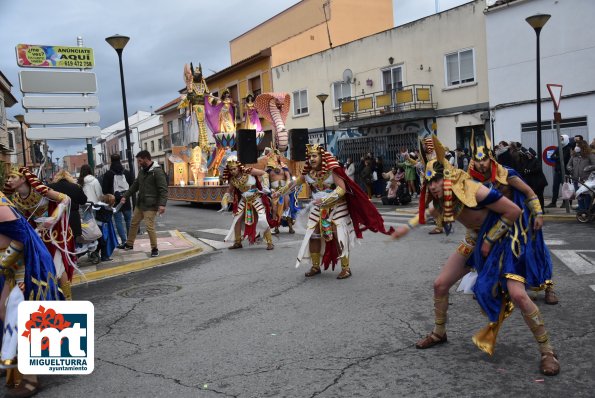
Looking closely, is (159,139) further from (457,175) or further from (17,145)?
(457,175)

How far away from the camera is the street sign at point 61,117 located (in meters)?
12.0

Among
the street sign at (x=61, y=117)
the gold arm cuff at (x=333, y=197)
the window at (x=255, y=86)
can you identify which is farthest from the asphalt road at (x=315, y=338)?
the window at (x=255, y=86)

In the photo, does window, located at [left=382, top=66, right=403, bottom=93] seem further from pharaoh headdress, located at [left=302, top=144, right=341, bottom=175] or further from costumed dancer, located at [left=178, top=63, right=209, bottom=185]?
pharaoh headdress, located at [left=302, top=144, right=341, bottom=175]

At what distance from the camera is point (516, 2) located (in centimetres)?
1791

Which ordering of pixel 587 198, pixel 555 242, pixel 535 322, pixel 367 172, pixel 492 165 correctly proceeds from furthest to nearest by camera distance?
pixel 367 172 < pixel 587 198 < pixel 555 242 < pixel 492 165 < pixel 535 322

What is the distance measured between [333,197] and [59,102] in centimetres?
775

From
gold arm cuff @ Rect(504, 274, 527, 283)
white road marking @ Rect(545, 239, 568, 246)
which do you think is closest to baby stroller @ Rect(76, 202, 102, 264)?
gold arm cuff @ Rect(504, 274, 527, 283)

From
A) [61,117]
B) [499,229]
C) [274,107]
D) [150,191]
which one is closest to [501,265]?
[499,229]

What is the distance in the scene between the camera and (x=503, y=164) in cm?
1252

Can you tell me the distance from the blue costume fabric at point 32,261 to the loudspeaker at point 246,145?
1250 centimetres

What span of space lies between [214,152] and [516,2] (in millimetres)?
12652

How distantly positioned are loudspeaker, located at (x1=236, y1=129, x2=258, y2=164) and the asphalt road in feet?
28.6

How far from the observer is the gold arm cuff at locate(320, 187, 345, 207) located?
7.23 meters

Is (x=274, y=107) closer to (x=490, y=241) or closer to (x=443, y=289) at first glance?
(x=443, y=289)
